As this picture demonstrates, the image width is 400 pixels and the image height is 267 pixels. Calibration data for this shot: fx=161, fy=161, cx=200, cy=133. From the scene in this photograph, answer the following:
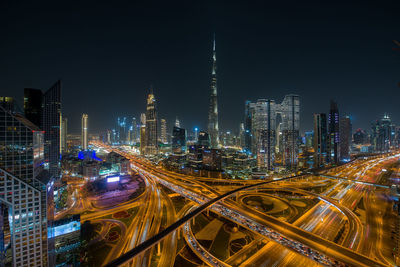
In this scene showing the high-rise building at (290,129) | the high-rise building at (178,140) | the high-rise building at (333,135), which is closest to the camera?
the high-rise building at (290,129)

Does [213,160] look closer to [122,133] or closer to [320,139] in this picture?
[320,139]

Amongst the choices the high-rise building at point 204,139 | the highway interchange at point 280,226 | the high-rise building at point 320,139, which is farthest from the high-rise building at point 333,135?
the high-rise building at point 204,139

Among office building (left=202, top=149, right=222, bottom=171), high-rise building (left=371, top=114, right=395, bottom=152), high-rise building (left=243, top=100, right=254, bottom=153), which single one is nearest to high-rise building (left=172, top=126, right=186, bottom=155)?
office building (left=202, top=149, right=222, bottom=171)

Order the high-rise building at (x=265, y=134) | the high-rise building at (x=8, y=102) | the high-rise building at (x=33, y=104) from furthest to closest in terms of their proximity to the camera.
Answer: the high-rise building at (x=265, y=134), the high-rise building at (x=33, y=104), the high-rise building at (x=8, y=102)

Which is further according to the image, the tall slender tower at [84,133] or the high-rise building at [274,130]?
the tall slender tower at [84,133]

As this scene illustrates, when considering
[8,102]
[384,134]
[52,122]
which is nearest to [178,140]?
[52,122]

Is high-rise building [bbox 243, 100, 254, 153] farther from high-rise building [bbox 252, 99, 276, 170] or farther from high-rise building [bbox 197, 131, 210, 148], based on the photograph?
high-rise building [bbox 197, 131, 210, 148]

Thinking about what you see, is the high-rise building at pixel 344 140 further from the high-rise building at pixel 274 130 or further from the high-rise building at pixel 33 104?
the high-rise building at pixel 33 104
